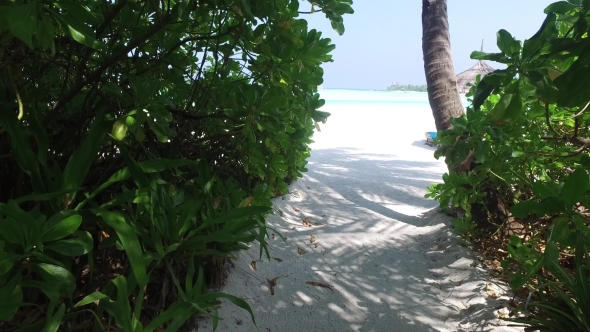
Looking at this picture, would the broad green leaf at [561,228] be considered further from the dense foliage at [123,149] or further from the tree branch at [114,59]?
the tree branch at [114,59]

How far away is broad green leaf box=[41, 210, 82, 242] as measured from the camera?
0.99 metres

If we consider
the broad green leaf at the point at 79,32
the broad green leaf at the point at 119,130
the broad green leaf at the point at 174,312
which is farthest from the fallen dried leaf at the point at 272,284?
the broad green leaf at the point at 79,32

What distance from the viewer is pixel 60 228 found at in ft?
3.30

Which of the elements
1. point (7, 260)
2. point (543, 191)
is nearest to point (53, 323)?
point (7, 260)

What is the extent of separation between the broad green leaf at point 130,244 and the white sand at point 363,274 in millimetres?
767

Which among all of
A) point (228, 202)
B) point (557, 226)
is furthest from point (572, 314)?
point (228, 202)

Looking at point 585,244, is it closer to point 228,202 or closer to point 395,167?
point 228,202

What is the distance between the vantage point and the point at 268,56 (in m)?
1.53

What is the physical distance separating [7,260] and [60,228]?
0.14 metres

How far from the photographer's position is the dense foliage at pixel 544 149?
3.46 feet

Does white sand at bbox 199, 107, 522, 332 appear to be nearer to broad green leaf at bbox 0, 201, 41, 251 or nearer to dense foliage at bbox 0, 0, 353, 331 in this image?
dense foliage at bbox 0, 0, 353, 331

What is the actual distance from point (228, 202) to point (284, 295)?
0.83m

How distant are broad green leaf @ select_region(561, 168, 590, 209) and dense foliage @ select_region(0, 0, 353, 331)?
43.7 inches

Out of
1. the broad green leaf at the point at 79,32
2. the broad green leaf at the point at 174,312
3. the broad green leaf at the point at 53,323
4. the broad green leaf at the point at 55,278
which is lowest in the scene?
the broad green leaf at the point at 174,312
